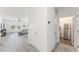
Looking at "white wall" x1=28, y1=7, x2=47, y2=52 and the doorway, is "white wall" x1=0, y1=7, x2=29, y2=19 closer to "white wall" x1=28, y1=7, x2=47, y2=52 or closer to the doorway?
"white wall" x1=28, y1=7, x2=47, y2=52

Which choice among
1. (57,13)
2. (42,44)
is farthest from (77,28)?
(42,44)

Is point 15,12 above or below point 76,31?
above

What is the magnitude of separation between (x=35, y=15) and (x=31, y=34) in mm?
417

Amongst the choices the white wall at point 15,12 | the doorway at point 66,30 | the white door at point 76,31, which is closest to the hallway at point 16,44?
the white wall at point 15,12

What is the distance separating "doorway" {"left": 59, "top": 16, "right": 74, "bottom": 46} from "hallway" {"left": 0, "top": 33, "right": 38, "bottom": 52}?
68cm

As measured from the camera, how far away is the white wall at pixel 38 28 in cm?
180

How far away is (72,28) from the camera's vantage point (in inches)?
75.2

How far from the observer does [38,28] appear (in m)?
1.84

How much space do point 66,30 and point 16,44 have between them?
3.86 ft

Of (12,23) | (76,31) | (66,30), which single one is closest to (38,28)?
(12,23)

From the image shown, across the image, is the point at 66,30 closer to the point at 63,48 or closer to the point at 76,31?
the point at 76,31
